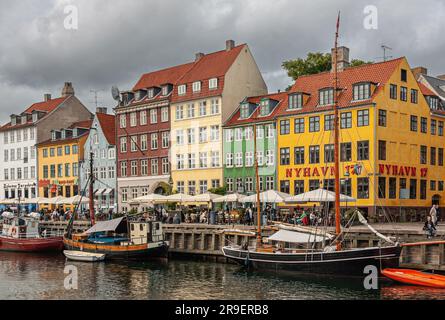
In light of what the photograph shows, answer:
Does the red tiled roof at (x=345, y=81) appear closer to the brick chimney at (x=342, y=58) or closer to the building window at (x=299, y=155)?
the brick chimney at (x=342, y=58)

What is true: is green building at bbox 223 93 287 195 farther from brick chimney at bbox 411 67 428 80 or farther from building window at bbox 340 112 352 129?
brick chimney at bbox 411 67 428 80

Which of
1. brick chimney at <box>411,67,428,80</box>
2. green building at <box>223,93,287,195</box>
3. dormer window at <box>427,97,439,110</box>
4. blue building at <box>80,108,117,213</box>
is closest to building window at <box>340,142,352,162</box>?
green building at <box>223,93,287,195</box>

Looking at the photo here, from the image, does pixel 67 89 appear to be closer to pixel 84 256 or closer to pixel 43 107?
pixel 43 107

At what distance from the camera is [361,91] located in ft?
177

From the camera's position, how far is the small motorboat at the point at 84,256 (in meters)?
43.0

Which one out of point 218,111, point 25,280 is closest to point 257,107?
point 218,111

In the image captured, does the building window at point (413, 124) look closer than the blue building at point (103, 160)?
Yes

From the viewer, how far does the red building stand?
69438 millimetres

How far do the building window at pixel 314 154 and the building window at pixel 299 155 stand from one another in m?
0.92

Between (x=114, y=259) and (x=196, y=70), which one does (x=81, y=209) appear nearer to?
(x=196, y=70)

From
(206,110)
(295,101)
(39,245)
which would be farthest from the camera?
(206,110)

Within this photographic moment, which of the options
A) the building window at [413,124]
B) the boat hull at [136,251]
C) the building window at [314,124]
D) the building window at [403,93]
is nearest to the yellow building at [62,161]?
the building window at [314,124]

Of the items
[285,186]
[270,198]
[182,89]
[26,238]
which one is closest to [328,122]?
[285,186]

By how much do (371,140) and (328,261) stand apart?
21.3 meters
